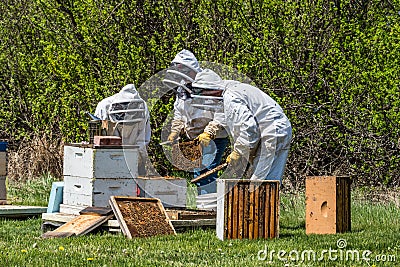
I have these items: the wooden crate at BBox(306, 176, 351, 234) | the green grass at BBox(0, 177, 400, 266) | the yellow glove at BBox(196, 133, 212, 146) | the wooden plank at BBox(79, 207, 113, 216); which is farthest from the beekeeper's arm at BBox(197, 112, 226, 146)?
the wooden plank at BBox(79, 207, 113, 216)

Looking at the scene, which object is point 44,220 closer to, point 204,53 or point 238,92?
point 238,92

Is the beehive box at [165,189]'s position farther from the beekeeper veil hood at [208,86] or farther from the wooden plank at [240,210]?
the wooden plank at [240,210]

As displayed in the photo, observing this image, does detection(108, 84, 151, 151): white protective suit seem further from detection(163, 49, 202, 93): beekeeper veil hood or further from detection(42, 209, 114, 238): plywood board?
detection(42, 209, 114, 238): plywood board

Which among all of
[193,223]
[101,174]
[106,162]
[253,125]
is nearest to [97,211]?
[101,174]

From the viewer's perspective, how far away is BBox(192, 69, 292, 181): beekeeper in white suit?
24.0 feet

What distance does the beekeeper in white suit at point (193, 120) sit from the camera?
8.61 metres

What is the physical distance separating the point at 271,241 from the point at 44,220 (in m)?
2.74

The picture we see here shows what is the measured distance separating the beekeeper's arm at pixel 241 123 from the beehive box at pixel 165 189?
1.13 meters

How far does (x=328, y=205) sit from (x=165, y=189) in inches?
72.8

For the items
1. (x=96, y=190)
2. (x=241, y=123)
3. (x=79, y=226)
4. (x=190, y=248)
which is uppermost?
(x=241, y=123)

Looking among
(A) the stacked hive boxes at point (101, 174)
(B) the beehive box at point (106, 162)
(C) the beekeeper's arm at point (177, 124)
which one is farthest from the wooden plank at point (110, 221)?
(C) the beekeeper's arm at point (177, 124)

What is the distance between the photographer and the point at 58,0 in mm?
14156

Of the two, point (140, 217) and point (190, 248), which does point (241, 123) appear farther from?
point (190, 248)

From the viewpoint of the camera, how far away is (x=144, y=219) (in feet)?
23.8
